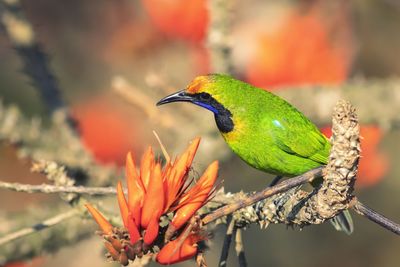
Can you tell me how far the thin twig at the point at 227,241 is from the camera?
1.48 metres

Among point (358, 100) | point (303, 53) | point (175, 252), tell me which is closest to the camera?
point (175, 252)


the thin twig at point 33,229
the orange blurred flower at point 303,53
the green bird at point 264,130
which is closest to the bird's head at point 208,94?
the green bird at point 264,130

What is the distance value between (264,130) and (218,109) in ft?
0.44

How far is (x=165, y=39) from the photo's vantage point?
4391 mm

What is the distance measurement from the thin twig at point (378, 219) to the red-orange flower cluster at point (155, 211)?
0.25m

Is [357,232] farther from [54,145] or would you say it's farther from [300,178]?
[300,178]

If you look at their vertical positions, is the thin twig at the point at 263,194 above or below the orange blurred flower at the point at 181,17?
below

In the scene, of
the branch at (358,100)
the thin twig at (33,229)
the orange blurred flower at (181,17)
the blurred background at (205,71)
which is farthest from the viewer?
the orange blurred flower at (181,17)

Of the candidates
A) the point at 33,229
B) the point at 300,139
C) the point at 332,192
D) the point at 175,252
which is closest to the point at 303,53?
the point at 300,139

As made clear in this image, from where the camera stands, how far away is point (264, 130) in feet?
6.82

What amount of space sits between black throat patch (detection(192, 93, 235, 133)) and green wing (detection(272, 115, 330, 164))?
4.8 inches

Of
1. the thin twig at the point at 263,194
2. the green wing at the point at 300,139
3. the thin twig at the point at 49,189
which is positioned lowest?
the thin twig at the point at 263,194

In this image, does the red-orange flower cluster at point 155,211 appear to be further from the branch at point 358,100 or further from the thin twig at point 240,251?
the branch at point 358,100

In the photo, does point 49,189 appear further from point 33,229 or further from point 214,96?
point 214,96
